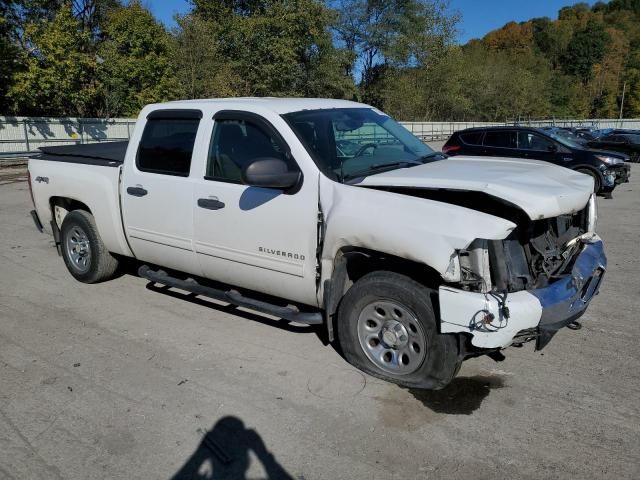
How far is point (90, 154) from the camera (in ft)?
19.3

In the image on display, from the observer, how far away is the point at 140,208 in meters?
4.91

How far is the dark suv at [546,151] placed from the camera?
12805 millimetres

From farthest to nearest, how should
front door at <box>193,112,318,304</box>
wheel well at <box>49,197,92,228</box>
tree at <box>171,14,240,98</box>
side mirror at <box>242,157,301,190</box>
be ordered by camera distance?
tree at <box>171,14,240,98</box>, wheel well at <box>49,197,92,228</box>, front door at <box>193,112,318,304</box>, side mirror at <box>242,157,301,190</box>

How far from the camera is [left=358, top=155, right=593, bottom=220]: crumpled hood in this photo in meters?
3.22

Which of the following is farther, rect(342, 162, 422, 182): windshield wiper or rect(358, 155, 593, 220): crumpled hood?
rect(342, 162, 422, 182): windshield wiper

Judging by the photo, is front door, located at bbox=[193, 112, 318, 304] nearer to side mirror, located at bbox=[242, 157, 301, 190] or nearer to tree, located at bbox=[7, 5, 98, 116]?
side mirror, located at bbox=[242, 157, 301, 190]

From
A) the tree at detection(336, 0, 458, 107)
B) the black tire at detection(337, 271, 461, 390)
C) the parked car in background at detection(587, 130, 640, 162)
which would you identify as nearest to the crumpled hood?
the black tire at detection(337, 271, 461, 390)

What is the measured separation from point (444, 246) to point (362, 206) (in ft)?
2.20

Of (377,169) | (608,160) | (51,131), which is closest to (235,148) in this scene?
(377,169)

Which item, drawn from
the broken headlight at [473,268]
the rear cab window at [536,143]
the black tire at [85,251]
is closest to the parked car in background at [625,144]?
the rear cab window at [536,143]

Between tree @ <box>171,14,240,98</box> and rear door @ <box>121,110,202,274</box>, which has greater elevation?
tree @ <box>171,14,240,98</box>

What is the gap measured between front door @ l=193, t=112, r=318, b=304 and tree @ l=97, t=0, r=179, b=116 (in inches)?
1078

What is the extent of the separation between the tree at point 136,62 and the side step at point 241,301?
2694 cm

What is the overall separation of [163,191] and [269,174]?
147 centimetres
